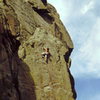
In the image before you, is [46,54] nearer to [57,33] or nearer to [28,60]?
[28,60]

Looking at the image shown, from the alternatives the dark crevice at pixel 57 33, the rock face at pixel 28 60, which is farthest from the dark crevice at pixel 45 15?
the rock face at pixel 28 60

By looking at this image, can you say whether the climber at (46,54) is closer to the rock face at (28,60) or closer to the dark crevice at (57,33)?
the rock face at (28,60)

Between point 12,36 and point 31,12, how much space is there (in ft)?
47.1

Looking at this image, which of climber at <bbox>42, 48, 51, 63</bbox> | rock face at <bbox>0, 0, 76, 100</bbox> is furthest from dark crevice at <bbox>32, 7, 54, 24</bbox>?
climber at <bbox>42, 48, 51, 63</bbox>

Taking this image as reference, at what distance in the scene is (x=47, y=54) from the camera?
63.1 m

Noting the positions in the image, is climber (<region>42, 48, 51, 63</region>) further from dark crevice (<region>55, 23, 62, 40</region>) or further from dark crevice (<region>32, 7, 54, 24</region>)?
dark crevice (<region>32, 7, 54, 24</region>)

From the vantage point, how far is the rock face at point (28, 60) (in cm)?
5398

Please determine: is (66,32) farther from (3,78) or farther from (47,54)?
(3,78)

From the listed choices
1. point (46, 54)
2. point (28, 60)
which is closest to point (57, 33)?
point (46, 54)

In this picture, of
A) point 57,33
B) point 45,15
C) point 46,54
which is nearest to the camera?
point 46,54

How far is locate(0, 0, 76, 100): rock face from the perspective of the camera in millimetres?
53978

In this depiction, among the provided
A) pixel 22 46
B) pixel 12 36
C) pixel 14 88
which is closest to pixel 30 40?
pixel 22 46

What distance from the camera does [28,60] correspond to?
6294cm

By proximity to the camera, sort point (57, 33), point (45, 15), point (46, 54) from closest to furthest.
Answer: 1. point (46, 54)
2. point (57, 33)
3. point (45, 15)
